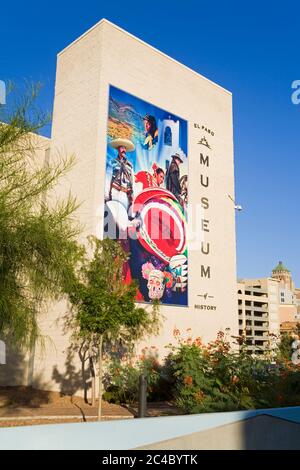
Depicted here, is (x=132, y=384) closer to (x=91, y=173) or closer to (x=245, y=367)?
(x=245, y=367)

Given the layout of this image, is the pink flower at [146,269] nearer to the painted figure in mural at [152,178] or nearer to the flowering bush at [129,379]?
the flowering bush at [129,379]

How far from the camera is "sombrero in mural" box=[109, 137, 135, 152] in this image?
17.1 meters

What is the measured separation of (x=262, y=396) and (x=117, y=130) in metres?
11.9

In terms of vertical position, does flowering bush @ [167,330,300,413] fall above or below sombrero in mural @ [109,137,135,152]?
below

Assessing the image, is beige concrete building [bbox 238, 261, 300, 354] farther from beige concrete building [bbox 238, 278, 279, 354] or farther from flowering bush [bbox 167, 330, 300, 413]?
flowering bush [bbox 167, 330, 300, 413]

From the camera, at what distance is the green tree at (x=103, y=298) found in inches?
434

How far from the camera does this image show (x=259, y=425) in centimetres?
558

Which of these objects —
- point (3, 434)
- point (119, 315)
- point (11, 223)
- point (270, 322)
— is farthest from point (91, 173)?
point (270, 322)

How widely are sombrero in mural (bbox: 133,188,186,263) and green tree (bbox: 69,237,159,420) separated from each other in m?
4.18

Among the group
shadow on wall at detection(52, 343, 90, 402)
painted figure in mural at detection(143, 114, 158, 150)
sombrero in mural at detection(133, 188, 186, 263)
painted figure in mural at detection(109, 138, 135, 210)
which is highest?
painted figure in mural at detection(143, 114, 158, 150)

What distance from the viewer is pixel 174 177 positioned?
19938 millimetres

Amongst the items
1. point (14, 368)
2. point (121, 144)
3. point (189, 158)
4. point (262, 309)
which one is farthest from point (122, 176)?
point (262, 309)

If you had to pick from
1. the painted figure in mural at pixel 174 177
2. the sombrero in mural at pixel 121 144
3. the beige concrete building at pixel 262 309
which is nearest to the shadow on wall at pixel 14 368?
the sombrero in mural at pixel 121 144

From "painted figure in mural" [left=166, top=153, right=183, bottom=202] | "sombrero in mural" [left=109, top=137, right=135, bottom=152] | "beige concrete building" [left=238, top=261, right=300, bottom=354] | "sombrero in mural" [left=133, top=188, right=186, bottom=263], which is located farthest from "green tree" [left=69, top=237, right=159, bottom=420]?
"beige concrete building" [left=238, top=261, right=300, bottom=354]
